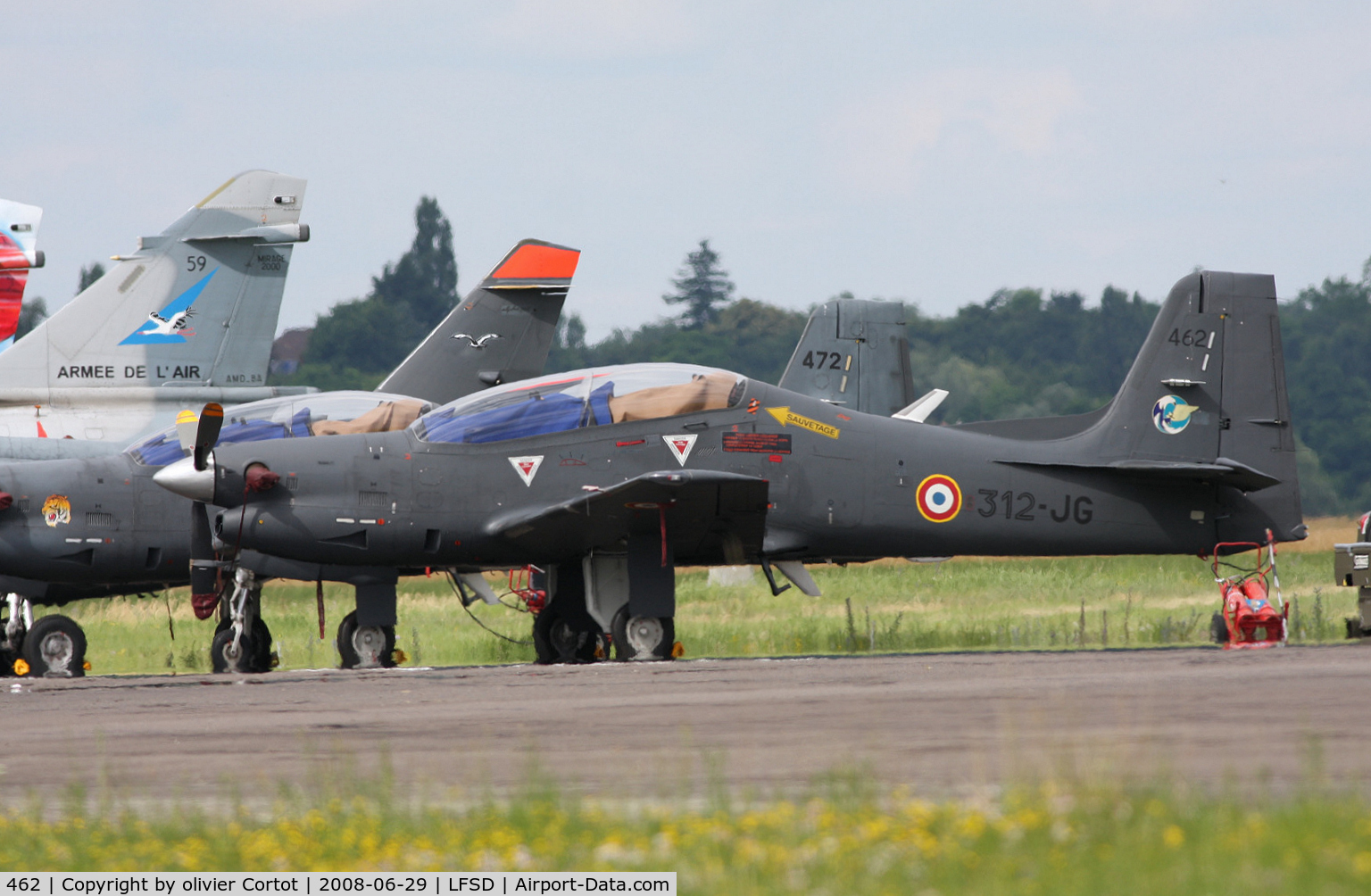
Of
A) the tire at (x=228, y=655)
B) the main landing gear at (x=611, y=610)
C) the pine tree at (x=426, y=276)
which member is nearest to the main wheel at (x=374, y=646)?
the tire at (x=228, y=655)

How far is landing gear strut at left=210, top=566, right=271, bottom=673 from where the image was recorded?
49.3 ft

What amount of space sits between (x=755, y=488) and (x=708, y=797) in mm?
7917

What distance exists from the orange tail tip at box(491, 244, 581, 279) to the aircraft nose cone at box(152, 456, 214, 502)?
8.72 meters

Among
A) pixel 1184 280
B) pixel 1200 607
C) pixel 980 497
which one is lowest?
pixel 1200 607

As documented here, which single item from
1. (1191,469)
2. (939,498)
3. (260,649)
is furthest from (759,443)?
(260,649)

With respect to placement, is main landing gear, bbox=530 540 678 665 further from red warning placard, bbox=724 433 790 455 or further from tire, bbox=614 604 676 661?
red warning placard, bbox=724 433 790 455

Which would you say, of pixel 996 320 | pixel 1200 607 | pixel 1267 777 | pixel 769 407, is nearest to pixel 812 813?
pixel 1267 777

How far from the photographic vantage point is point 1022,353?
88.5 metres

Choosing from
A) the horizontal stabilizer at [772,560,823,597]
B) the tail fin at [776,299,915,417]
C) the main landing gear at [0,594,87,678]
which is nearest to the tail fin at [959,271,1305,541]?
the horizontal stabilizer at [772,560,823,597]

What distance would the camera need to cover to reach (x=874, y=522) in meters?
14.6

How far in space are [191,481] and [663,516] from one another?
12.9ft

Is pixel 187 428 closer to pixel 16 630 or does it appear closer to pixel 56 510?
pixel 56 510

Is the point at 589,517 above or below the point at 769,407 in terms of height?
below

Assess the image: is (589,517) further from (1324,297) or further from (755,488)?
(1324,297)
